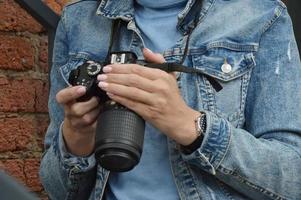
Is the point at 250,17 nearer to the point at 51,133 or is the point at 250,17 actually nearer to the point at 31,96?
the point at 51,133

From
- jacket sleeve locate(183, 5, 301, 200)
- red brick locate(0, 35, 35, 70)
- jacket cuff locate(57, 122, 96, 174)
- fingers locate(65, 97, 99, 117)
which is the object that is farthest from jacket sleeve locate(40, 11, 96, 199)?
red brick locate(0, 35, 35, 70)

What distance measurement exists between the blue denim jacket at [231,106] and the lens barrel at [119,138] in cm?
11

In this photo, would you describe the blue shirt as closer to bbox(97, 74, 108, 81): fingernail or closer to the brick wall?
bbox(97, 74, 108, 81): fingernail

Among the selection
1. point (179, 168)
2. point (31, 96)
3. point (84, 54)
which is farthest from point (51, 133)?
point (31, 96)

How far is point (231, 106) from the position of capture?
3.29ft

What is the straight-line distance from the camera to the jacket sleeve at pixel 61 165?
3.37ft

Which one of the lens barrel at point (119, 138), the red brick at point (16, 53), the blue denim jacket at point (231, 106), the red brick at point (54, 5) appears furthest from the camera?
the red brick at point (54, 5)

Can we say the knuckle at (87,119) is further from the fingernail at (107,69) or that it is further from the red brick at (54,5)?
the red brick at (54,5)

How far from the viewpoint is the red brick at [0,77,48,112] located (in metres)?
1.46

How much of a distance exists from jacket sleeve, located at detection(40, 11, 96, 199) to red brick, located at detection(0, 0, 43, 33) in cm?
33

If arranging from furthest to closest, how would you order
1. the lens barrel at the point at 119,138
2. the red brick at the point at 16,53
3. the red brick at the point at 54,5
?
the red brick at the point at 54,5, the red brick at the point at 16,53, the lens barrel at the point at 119,138

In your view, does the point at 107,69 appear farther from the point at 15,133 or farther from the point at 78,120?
the point at 15,133

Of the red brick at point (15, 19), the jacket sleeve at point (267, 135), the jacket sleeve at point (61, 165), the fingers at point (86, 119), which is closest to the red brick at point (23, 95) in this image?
the red brick at point (15, 19)

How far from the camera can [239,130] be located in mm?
963
